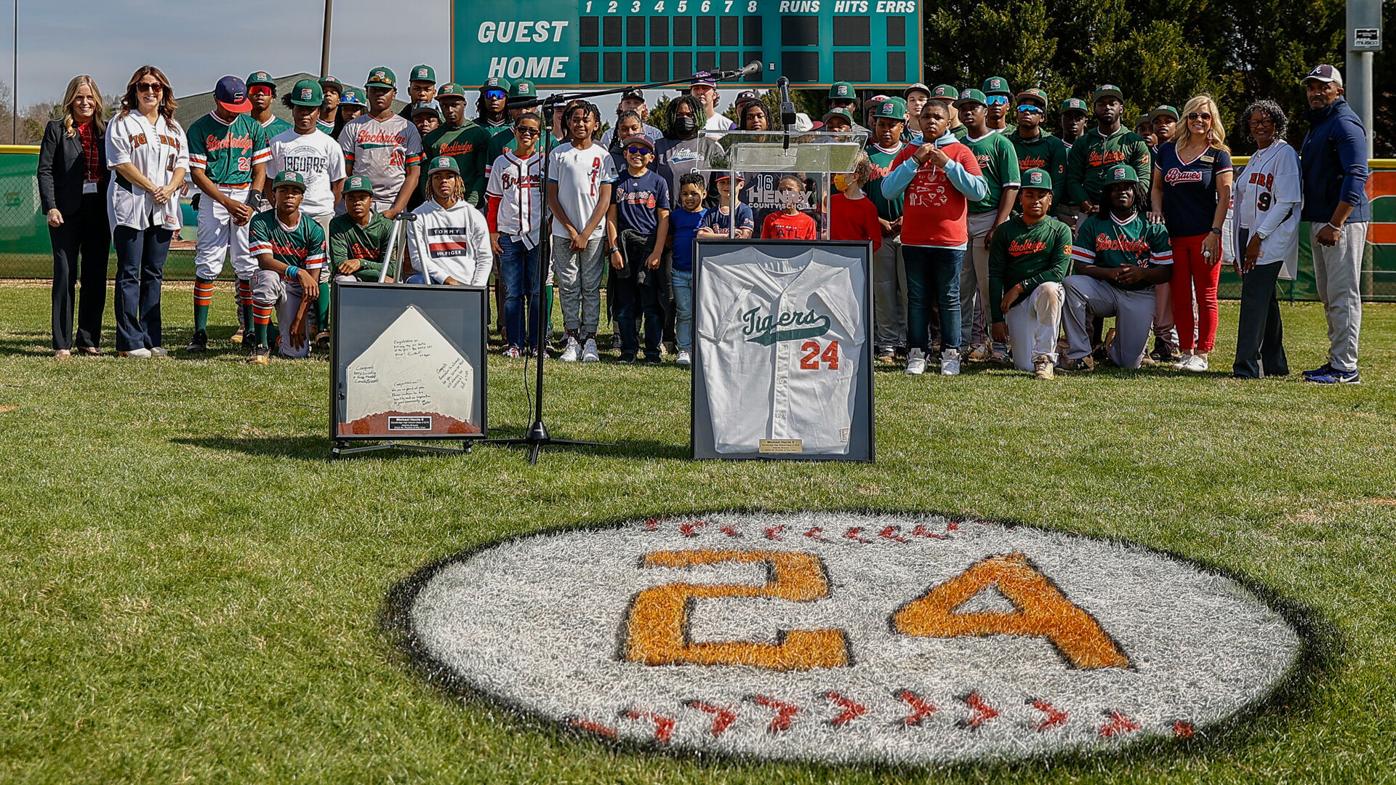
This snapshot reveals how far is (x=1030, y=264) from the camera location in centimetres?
1061

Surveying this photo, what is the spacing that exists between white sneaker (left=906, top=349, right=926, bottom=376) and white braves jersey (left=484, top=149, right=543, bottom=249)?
3.30 metres

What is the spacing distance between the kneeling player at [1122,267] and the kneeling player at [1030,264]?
1.42ft

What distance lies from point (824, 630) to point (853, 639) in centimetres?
11

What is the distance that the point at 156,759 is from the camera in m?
3.00

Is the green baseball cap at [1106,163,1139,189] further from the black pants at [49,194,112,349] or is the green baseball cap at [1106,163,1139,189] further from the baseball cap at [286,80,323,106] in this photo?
the black pants at [49,194,112,349]

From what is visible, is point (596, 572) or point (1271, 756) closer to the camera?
point (1271, 756)

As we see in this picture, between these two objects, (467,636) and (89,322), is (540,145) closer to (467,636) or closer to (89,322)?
(89,322)

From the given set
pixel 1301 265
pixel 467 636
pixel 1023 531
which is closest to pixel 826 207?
pixel 1023 531

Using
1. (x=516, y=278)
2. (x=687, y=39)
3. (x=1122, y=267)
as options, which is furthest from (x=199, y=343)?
(x=687, y=39)

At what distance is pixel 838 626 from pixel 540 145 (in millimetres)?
8282

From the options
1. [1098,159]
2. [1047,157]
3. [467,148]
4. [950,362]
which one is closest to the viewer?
[950,362]

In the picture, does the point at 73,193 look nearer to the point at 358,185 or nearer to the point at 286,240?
the point at 286,240

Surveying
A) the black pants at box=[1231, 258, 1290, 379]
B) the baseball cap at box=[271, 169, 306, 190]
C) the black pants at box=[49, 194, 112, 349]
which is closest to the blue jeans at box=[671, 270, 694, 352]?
the baseball cap at box=[271, 169, 306, 190]

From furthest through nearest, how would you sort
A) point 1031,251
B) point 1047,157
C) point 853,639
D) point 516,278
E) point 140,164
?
point 1047,157 < point 516,278 < point 1031,251 < point 140,164 < point 853,639
